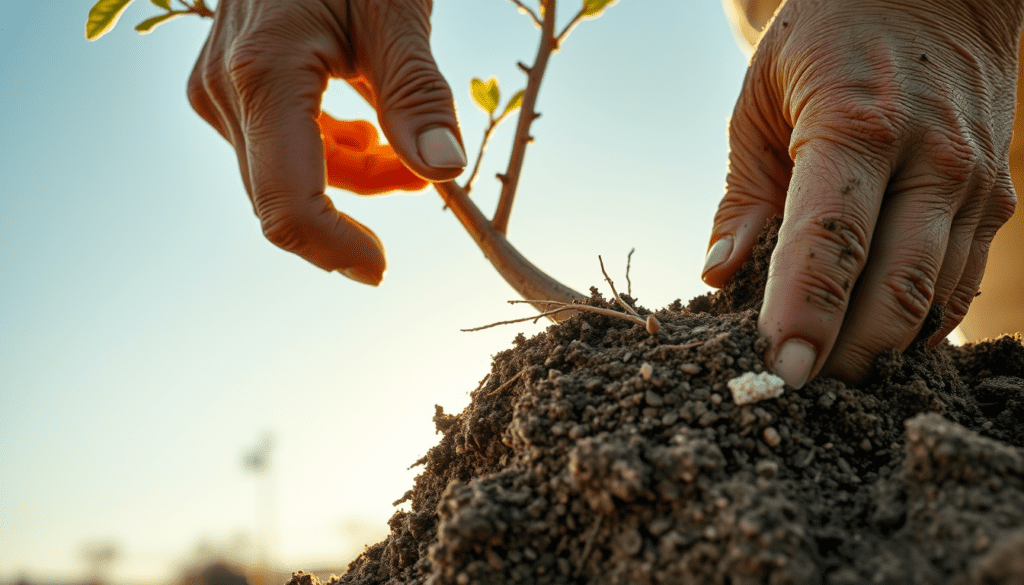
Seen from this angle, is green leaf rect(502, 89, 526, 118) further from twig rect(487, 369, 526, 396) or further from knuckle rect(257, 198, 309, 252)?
twig rect(487, 369, 526, 396)

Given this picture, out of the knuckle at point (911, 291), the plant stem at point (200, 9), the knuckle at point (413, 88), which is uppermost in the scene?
the plant stem at point (200, 9)

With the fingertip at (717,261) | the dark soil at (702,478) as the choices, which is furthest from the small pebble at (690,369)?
the fingertip at (717,261)

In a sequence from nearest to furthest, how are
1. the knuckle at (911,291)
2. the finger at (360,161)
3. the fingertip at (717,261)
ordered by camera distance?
the knuckle at (911,291) < the fingertip at (717,261) < the finger at (360,161)

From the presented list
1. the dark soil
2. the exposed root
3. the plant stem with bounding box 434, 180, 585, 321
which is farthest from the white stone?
the plant stem with bounding box 434, 180, 585, 321

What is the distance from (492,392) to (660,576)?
482mm

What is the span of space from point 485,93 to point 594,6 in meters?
0.42

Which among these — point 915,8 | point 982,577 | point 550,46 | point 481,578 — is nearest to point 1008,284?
point 915,8

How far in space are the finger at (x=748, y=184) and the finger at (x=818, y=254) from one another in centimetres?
37

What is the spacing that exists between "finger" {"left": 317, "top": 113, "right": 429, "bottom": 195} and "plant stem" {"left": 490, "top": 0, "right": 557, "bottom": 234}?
0.35 meters

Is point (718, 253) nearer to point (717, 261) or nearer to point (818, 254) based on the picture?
point (717, 261)

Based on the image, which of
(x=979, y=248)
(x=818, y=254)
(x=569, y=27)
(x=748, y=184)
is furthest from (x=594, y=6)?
(x=979, y=248)

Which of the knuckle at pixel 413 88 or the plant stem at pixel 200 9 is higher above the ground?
the plant stem at pixel 200 9

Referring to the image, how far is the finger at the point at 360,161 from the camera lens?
180 centimetres

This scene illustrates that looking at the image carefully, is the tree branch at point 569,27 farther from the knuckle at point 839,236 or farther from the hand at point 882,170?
the knuckle at point 839,236
